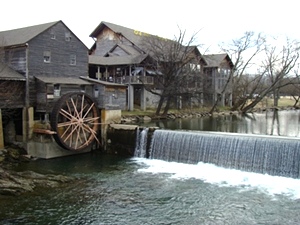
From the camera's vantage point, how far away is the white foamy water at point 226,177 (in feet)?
48.2

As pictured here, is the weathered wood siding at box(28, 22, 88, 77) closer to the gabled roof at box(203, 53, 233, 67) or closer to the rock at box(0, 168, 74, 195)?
the rock at box(0, 168, 74, 195)

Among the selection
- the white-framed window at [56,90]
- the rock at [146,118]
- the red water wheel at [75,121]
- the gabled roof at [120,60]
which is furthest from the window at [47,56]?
the rock at [146,118]

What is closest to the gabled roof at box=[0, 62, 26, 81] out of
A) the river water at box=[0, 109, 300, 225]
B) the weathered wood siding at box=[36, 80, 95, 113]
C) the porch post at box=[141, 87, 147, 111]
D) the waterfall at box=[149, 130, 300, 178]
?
the weathered wood siding at box=[36, 80, 95, 113]

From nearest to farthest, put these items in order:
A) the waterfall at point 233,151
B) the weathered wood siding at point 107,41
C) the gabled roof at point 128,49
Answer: the waterfall at point 233,151
the gabled roof at point 128,49
the weathered wood siding at point 107,41

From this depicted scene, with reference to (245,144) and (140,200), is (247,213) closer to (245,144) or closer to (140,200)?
(140,200)

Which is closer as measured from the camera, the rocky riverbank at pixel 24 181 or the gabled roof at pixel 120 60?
the rocky riverbank at pixel 24 181

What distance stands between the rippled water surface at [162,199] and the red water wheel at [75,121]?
4248 mm

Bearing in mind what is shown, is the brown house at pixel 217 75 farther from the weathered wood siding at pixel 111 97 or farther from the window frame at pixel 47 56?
the window frame at pixel 47 56

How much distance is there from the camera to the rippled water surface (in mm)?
11789

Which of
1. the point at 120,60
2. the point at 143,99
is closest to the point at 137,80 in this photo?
the point at 143,99

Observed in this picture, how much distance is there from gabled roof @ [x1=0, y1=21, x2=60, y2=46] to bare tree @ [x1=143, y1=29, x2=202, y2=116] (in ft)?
49.6

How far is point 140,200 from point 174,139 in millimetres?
7803

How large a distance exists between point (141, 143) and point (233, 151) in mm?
6527

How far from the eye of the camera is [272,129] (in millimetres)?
30609
